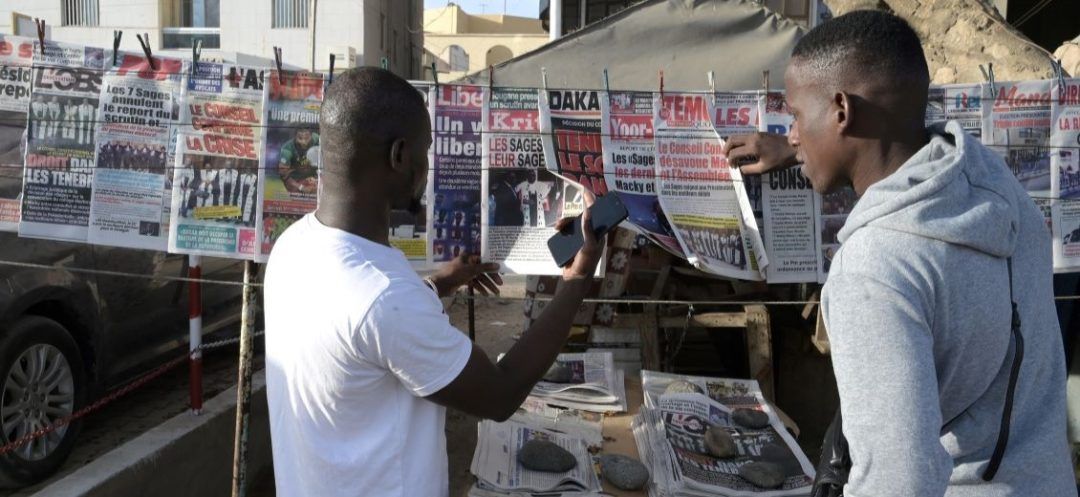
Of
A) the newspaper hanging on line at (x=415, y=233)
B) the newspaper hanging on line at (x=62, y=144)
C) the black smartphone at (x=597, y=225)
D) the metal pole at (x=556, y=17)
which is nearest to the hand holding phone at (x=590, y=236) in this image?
the black smartphone at (x=597, y=225)

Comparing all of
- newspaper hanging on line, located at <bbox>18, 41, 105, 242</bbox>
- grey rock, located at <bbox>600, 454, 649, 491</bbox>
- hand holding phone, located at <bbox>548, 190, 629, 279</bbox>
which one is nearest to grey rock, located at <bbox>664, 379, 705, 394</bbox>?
grey rock, located at <bbox>600, 454, 649, 491</bbox>

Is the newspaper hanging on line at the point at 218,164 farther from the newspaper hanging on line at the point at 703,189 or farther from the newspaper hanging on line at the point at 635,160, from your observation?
the newspaper hanging on line at the point at 703,189

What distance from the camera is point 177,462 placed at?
324cm

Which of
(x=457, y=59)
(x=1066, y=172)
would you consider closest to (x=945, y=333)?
(x=1066, y=172)

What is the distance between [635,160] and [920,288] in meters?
1.70

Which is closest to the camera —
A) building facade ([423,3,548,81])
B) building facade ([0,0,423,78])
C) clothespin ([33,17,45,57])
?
Answer: clothespin ([33,17,45,57])

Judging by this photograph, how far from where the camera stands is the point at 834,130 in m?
1.24

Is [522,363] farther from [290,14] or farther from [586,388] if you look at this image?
[290,14]

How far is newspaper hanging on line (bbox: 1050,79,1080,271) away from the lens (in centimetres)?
280

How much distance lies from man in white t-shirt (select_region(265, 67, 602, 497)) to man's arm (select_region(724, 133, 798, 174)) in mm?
1425

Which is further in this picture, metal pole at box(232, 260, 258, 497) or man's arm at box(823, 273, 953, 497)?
metal pole at box(232, 260, 258, 497)

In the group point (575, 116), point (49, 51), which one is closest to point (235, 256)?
point (49, 51)

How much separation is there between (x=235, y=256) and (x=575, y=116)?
119cm

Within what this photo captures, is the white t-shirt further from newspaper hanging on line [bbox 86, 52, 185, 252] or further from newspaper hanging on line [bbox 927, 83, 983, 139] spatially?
newspaper hanging on line [bbox 927, 83, 983, 139]
